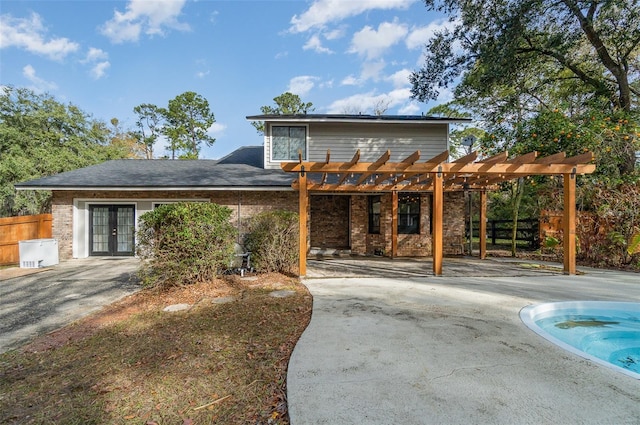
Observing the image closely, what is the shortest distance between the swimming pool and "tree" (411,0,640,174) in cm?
753

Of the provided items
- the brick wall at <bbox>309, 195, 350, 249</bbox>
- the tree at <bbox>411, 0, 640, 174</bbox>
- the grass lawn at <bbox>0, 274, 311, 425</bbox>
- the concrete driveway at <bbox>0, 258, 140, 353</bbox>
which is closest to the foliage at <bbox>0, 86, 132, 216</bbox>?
the concrete driveway at <bbox>0, 258, 140, 353</bbox>

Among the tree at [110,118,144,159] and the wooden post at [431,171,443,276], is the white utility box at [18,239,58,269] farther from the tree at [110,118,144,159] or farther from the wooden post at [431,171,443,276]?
the tree at [110,118,144,159]

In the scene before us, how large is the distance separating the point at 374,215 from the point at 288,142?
4.60 meters

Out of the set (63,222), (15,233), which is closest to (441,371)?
Result: (63,222)

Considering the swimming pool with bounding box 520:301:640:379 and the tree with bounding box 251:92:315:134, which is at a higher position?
the tree with bounding box 251:92:315:134

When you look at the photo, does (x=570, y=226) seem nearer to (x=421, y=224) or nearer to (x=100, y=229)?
(x=421, y=224)

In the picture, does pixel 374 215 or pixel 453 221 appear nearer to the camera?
pixel 453 221

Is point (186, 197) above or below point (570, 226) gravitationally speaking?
above

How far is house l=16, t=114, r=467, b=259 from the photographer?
33.7 feet

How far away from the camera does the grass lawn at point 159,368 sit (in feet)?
7.82

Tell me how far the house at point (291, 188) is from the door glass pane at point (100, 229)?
0.03 meters

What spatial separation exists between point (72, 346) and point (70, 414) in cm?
166

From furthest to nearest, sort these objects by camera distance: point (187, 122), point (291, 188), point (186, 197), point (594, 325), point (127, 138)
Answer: point (187, 122), point (127, 138), point (186, 197), point (291, 188), point (594, 325)

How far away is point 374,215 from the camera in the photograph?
1202cm
